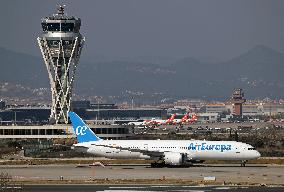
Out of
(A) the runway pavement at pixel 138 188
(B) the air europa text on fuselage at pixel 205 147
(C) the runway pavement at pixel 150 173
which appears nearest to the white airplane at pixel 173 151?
(B) the air europa text on fuselage at pixel 205 147

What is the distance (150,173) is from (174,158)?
10.0m

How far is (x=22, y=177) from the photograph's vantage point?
301 ft

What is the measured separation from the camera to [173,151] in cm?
10750

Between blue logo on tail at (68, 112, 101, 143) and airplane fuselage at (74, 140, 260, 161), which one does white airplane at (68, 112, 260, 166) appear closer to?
airplane fuselage at (74, 140, 260, 161)

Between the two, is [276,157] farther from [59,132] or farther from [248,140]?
[59,132]

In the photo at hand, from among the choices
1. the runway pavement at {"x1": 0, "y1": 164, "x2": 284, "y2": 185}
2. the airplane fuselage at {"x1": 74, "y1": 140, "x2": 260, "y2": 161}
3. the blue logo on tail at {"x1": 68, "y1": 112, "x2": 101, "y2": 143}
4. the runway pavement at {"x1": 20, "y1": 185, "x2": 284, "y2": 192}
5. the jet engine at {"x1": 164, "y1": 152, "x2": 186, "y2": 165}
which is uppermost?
the blue logo on tail at {"x1": 68, "y1": 112, "x2": 101, "y2": 143}

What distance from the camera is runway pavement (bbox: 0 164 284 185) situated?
89.5 m

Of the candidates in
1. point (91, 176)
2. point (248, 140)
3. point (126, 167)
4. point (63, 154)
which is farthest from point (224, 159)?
point (248, 140)

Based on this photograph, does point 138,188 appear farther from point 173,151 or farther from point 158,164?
point 158,164

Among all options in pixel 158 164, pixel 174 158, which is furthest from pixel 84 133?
pixel 174 158

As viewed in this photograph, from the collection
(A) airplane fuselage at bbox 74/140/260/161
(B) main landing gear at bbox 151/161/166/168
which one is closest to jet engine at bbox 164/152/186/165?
(A) airplane fuselage at bbox 74/140/260/161

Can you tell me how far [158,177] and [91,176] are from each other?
751 cm

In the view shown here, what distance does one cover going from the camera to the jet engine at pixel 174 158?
106 metres

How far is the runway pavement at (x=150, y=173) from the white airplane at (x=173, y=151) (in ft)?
5.42
